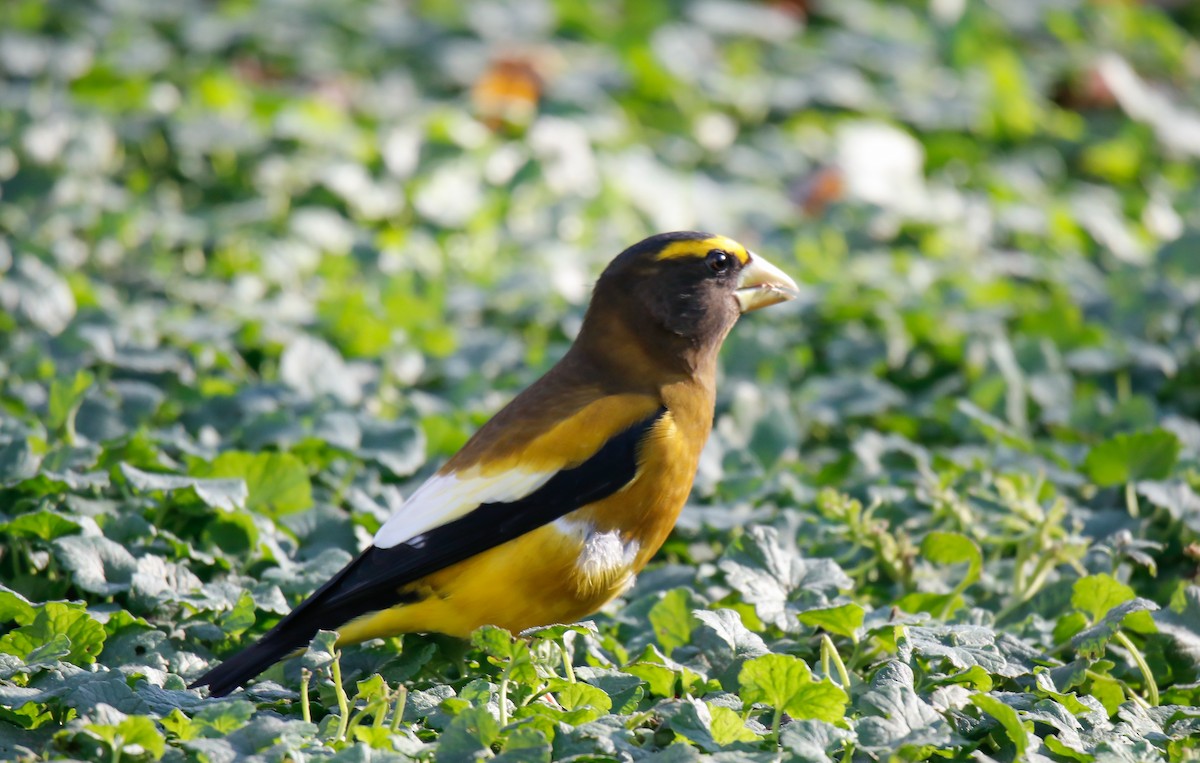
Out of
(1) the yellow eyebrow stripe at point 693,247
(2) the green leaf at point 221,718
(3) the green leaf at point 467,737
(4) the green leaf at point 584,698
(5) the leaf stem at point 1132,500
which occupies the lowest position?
(5) the leaf stem at point 1132,500

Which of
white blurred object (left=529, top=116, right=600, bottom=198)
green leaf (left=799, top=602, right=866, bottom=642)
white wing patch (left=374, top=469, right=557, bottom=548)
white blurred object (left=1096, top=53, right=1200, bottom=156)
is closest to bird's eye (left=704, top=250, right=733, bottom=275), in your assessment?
white wing patch (left=374, top=469, right=557, bottom=548)

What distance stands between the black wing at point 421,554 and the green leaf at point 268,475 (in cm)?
79

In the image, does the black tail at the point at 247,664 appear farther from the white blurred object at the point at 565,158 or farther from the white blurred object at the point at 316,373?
the white blurred object at the point at 565,158

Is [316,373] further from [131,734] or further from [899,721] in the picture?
[899,721]

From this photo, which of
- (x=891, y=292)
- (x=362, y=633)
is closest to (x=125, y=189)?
(x=891, y=292)

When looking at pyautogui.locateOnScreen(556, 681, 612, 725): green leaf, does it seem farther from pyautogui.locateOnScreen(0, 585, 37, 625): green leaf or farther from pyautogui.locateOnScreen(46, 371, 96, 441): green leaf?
pyautogui.locateOnScreen(46, 371, 96, 441): green leaf

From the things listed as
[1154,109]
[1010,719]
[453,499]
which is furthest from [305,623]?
[1154,109]

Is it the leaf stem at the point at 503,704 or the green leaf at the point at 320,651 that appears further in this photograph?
the green leaf at the point at 320,651

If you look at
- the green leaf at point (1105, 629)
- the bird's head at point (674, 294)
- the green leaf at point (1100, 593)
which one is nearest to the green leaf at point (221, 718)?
the bird's head at point (674, 294)

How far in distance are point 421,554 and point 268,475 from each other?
955mm

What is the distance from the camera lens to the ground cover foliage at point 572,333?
3.57 m

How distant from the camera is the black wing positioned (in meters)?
3.69

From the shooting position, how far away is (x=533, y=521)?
398 centimetres

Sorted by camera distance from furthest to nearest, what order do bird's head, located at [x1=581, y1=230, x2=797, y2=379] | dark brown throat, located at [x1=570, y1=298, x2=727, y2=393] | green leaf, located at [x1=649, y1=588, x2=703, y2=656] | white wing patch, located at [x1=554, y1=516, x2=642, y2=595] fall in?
bird's head, located at [x1=581, y1=230, x2=797, y2=379] → dark brown throat, located at [x1=570, y1=298, x2=727, y2=393] → green leaf, located at [x1=649, y1=588, x2=703, y2=656] → white wing patch, located at [x1=554, y1=516, x2=642, y2=595]
